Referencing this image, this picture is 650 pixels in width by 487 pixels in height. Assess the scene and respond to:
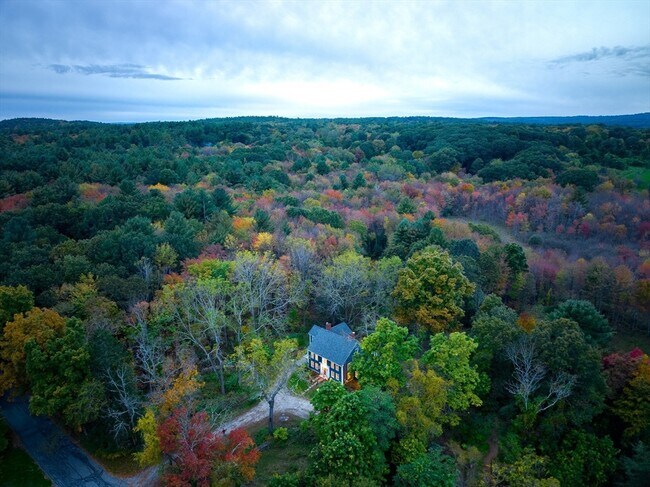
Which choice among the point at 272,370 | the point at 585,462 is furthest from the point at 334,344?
the point at 585,462

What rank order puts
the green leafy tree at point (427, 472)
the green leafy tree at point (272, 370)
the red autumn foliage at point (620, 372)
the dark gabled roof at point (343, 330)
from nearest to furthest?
the green leafy tree at point (427, 472) → the green leafy tree at point (272, 370) → the red autumn foliage at point (620, 372) → the dark gabled roof at point (343, 330)

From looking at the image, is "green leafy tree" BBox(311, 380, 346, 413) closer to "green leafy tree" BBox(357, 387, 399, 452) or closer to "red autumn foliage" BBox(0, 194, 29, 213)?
"green leafy tree" BBox(357, 387, 399, 452)

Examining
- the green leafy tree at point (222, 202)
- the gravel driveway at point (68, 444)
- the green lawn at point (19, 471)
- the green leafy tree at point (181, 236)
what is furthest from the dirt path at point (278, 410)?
the green leafy tree at point (222, 202)

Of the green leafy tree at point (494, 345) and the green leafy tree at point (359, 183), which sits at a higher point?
the green leafy tree at point (359, 183)

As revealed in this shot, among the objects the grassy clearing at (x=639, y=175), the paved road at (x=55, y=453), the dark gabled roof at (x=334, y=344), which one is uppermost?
the grassy clearing at (x=639, y=175)

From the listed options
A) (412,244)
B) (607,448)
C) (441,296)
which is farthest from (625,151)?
(607,448)

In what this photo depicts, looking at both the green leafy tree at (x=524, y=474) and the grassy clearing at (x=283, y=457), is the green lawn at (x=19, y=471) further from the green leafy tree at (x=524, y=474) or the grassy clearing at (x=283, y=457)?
the green leafy tree at (x=524, y=474)
